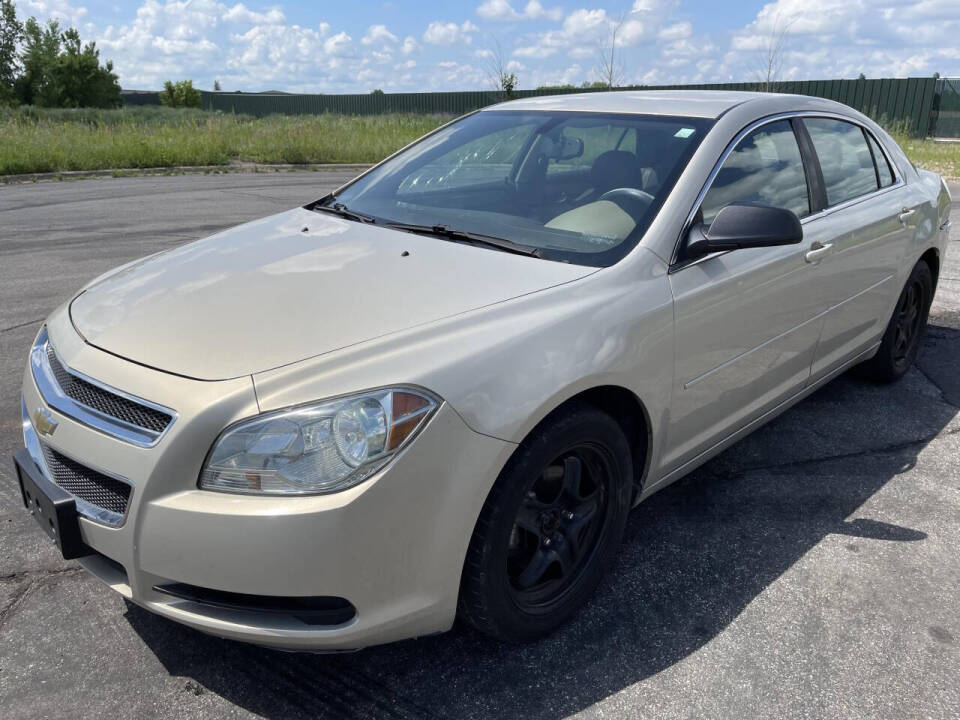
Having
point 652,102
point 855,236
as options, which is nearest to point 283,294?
point 652,102

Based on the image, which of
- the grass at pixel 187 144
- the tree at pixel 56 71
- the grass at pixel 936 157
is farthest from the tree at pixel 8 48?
the grass at pixel 936 157

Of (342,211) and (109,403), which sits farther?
(342,211)

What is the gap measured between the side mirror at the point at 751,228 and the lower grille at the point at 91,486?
2.01 meters

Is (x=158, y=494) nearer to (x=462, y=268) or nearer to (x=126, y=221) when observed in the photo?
(x=462, y=268)

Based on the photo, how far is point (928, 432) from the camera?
422cm

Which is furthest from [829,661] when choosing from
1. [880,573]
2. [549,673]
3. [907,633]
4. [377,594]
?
[377,594]

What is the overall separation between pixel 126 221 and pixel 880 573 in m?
9.41

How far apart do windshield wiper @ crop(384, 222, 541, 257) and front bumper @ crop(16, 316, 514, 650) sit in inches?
35.0

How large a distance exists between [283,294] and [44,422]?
0.77 meters

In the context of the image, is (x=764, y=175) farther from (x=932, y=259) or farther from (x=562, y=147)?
(x=932, y=259)

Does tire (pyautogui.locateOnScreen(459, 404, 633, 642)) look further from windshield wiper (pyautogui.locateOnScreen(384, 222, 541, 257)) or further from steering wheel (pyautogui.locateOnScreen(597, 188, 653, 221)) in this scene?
steering wheel (pyautogui.locateOnScreen(597, 188, 653, 221))

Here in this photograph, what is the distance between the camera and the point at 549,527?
2527 millimetres

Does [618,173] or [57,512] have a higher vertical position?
[618,173]

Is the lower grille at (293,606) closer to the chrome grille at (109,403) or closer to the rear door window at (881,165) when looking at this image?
the chrome grille at (109,403)
